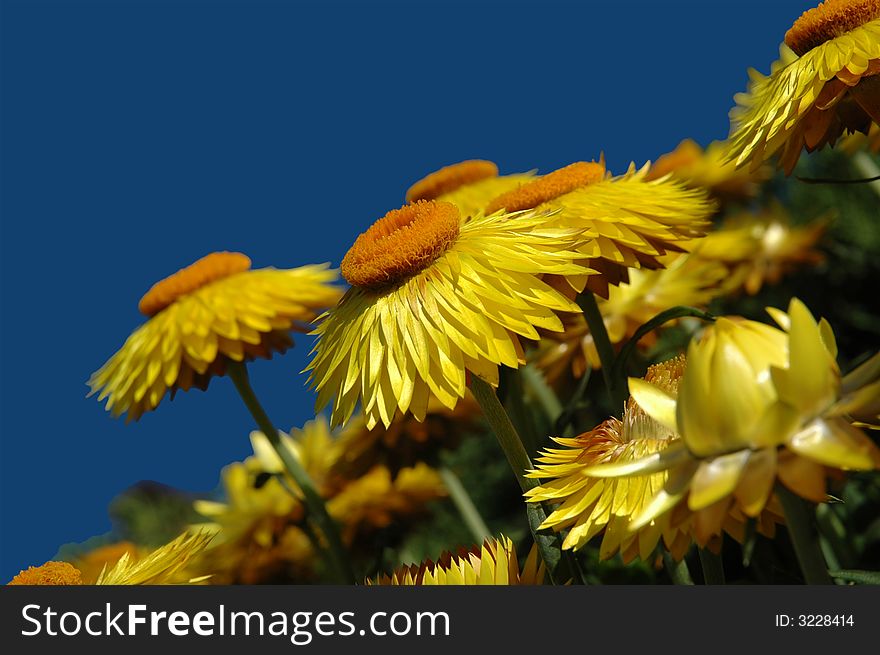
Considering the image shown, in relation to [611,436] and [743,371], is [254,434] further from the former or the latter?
[743,371]

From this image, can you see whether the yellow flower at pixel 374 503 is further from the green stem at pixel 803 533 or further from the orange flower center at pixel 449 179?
the green stem at pixel 803 533

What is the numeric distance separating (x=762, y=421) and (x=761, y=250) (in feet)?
6.08

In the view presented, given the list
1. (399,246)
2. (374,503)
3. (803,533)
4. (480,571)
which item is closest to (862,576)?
(803,533)

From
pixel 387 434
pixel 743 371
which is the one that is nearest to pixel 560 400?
pixel 387 434

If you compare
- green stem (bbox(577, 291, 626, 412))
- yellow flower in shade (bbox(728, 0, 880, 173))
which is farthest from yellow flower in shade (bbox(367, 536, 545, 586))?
yellow flower in shade (bbox(728, 0, 880, 173))

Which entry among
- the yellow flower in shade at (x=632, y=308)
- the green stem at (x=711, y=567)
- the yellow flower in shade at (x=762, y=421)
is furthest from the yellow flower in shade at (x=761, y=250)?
the yellow flower in shade at (x=762, y=421)

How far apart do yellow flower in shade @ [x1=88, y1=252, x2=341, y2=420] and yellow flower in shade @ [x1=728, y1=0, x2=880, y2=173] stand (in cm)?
90

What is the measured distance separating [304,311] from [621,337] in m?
0.61

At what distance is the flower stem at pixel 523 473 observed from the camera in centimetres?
122

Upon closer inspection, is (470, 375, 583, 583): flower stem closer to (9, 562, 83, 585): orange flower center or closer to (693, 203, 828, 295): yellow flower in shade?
(9, 562, 83, 585): orange flower center

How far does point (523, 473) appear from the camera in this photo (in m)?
1.25

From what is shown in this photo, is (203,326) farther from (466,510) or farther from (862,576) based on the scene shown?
(862,576)

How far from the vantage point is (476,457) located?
11.7 feet

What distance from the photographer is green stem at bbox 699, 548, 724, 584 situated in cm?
122
